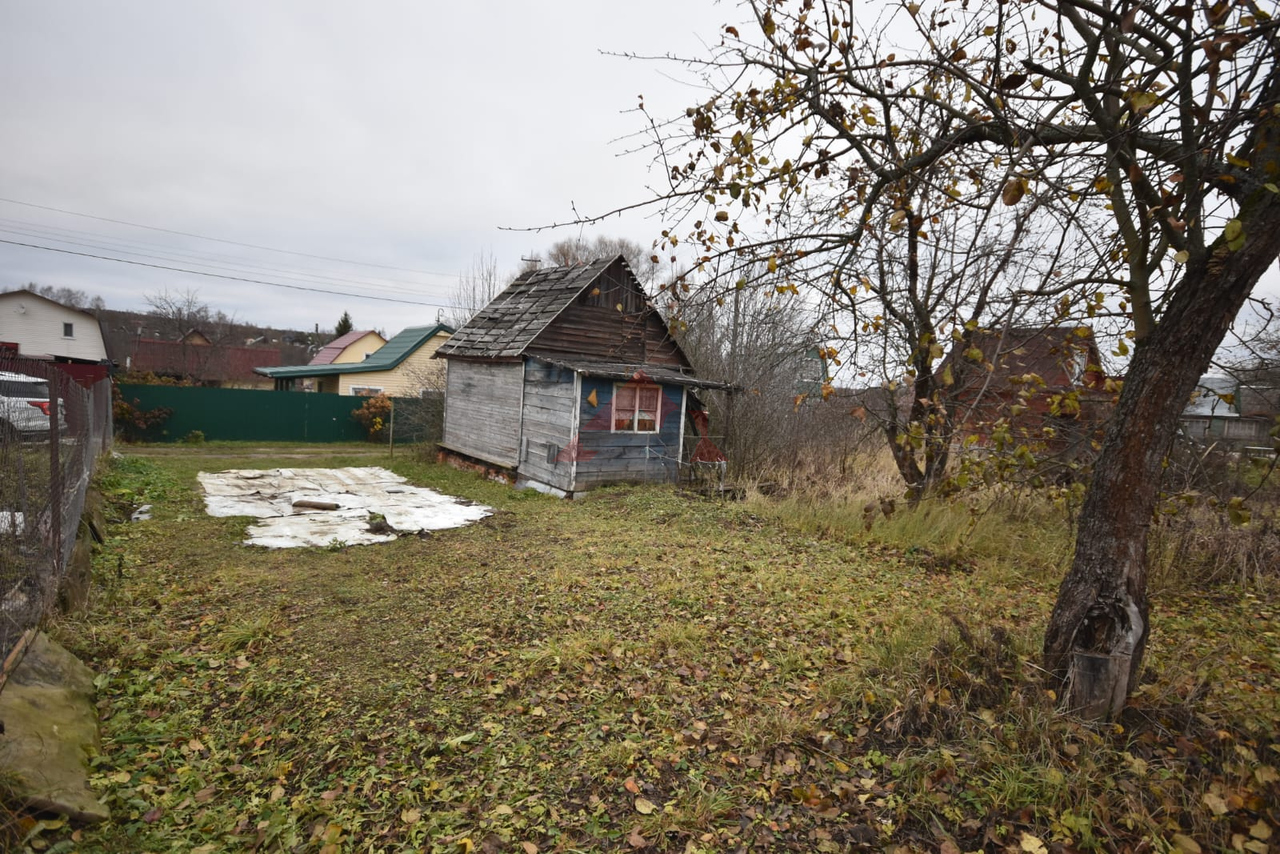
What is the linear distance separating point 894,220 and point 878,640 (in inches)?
133

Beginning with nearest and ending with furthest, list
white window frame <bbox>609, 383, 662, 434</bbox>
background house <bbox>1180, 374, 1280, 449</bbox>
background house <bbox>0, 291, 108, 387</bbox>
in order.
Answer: background house <bbox>1180, 374, 1280, 449</bbox> < white window frame <bbox>609, 383, 662, 434</bbox> < background house <bbox>0, 291, 108, 387</bbox>

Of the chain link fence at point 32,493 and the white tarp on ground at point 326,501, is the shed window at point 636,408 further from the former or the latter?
the chain link fence at point 32,493

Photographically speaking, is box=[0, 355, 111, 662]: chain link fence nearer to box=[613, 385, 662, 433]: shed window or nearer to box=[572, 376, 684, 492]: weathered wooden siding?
box=[572, 376, 684, 492]: weathered wooden siding

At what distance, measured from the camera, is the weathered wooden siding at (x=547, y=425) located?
40.4 ft

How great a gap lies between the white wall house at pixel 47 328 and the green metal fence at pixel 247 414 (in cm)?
2032

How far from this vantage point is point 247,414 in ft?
70.9

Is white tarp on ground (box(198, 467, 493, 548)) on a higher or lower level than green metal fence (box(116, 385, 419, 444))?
lower

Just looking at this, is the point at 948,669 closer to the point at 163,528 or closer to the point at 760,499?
the point at 760,499

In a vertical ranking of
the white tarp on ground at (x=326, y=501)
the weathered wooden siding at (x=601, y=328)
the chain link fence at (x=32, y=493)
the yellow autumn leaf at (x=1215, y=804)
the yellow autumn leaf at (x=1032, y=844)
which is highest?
the weathered wooden siding at (x=601, y=328)

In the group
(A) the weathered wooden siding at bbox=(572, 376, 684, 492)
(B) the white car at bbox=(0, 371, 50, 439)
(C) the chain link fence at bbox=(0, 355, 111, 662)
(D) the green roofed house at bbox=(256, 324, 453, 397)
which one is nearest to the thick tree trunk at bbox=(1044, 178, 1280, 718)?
(C) the chain link fence at bbox=(0, 355, 111, 662)

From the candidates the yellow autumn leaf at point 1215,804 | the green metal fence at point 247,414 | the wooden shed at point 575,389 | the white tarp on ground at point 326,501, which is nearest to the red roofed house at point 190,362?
the green metal fence at point 247,414

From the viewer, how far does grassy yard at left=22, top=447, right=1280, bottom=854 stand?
289cm

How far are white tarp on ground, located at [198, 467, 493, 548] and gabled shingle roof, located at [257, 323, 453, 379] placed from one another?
13916mm

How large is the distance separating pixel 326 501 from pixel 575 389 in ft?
16.2
